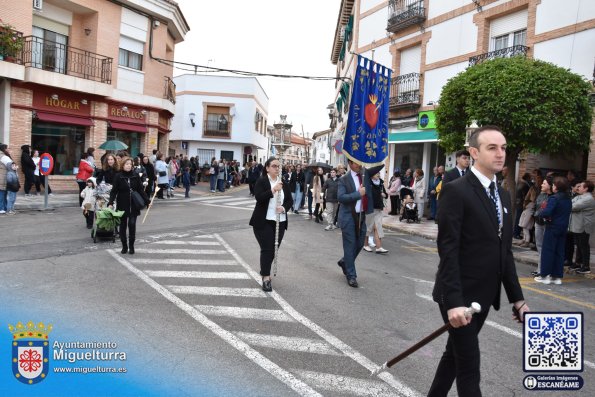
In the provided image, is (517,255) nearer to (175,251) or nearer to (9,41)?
(175,251)

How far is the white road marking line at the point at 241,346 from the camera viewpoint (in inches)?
150

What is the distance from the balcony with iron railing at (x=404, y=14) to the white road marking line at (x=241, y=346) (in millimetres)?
16766

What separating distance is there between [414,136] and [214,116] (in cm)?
2857

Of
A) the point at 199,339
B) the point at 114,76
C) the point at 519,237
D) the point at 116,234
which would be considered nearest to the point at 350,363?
the point at 199,339

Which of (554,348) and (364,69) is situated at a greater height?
(364,69)

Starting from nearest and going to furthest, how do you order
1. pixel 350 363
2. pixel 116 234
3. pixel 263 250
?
1. pixel 350 363
2. pixel 263 250
3. pixel 116 234

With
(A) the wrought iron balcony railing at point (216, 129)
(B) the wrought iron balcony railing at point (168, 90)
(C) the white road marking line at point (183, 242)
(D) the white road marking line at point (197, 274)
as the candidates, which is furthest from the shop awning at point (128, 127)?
(A) the wrought iron balcony railing at point (216, 129)

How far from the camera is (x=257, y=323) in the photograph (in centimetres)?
530

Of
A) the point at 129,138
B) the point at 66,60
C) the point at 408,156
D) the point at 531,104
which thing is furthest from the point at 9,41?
the point at 531,104

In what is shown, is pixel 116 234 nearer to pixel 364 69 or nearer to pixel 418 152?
pixel 364 69

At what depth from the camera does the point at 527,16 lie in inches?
611

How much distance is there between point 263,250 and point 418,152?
1563 centimetres

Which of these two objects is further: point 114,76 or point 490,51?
point 114,76

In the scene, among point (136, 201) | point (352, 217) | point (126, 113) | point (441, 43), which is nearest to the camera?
point (352, 217)
